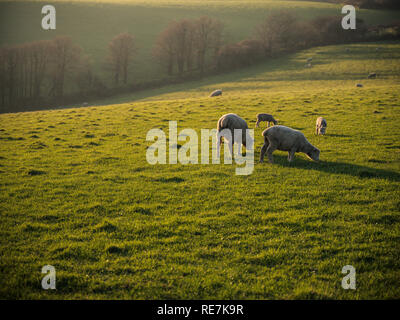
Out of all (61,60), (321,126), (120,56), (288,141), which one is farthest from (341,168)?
(61,60)

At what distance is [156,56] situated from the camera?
205ft

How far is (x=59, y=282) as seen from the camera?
573cm

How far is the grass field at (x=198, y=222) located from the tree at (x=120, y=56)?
42342mm

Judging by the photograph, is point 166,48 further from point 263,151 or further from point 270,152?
point 270,152

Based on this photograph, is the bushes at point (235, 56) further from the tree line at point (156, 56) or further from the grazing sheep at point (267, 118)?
the grazing sheep at point (267, 118)

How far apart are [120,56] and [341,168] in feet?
181

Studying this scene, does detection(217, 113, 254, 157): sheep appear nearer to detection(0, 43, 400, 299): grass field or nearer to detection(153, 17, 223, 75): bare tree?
detection(0, 43, 400, 299): grass field

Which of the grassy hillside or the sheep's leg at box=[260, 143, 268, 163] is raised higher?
the grassy hillside

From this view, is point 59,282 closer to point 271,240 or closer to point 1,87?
point 271,240

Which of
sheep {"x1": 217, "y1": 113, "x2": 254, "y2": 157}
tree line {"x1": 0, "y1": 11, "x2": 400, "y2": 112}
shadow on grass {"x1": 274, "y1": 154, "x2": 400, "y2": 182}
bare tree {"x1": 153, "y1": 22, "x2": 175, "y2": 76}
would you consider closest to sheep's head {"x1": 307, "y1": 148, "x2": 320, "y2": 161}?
shadow on grass {"x1": 274, "y1": 154, "x2": 400, "y2": 182}

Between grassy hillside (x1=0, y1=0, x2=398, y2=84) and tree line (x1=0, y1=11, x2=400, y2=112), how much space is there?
11.6ft

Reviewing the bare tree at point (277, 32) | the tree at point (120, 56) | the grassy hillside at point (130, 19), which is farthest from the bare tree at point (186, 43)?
the bare tree at point (277, 32)

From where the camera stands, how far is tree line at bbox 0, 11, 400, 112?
51.4 meters
